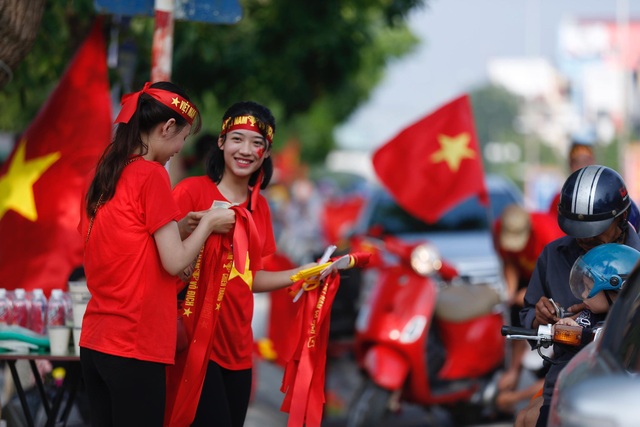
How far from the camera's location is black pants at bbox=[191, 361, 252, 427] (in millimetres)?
4875

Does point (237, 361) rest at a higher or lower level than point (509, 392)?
higher

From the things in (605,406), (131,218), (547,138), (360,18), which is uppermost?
(360,18)

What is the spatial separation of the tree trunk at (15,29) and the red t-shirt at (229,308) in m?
1.66

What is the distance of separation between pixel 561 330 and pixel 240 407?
153 cm

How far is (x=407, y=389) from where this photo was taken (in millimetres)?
8500

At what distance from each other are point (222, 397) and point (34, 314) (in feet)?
4.51

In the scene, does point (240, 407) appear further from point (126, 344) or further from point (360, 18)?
point (360, 18)

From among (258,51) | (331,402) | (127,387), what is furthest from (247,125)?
(258,51)

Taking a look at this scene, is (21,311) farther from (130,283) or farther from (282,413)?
(282,413)

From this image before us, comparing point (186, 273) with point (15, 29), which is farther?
point (15, 29)

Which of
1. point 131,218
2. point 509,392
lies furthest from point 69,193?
point 509,392

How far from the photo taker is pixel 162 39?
243 inches

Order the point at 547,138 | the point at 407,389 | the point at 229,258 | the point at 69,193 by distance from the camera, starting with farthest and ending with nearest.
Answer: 1. the point at 547,138
2. the point at 407,389
3. the point at 69,193
4. the point at 229,258

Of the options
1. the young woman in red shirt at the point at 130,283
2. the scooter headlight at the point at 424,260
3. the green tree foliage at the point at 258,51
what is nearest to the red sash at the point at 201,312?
the young woman in red shirt at the point at 130,283
